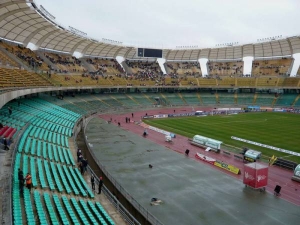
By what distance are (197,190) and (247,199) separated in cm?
338

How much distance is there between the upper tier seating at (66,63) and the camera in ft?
222

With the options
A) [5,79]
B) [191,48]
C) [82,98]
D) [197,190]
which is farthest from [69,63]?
[197,190]

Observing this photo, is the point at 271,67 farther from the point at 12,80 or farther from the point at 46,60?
the point at 12,80

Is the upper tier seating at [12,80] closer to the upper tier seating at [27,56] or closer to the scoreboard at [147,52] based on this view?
the upper tier seating at [27,56]

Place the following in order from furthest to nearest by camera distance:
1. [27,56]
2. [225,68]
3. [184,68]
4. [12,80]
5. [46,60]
Answer: [184,68] < [225,68] < [46,60] < [27,56] < [12,80]

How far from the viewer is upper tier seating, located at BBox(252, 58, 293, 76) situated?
262 feet

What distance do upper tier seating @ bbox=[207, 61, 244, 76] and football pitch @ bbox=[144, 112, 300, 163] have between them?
34.7 m

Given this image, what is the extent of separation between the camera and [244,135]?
1550 inches

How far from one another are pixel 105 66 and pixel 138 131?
42600mm

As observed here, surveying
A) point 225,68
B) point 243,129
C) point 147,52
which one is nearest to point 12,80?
point 243,129

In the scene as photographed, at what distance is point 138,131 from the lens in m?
42.9

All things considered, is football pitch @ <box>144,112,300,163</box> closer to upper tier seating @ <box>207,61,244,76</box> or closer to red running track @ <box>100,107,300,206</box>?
red running track @ <box>100,107,300,206</box>

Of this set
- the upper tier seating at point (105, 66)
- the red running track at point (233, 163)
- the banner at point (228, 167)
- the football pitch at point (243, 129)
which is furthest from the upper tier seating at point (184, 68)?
the banner at point (228, 167)

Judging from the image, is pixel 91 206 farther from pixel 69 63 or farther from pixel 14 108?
pixel 69 63
